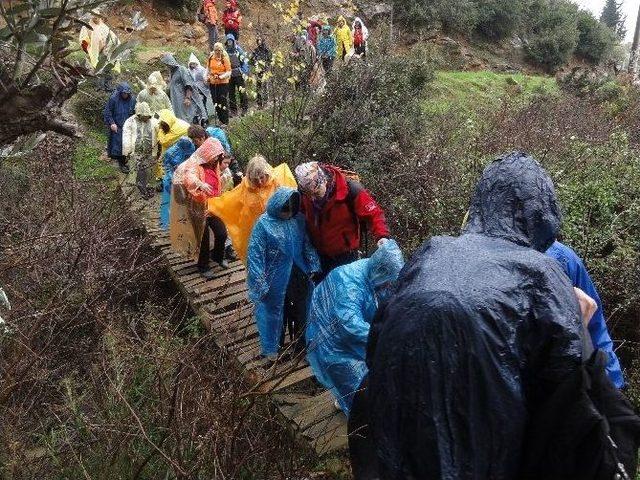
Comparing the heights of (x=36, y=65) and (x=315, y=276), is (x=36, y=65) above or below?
above

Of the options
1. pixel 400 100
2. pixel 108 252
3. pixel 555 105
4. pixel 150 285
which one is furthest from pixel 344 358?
pixel 555 105

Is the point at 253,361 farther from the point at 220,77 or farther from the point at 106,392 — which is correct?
the point at 220,77

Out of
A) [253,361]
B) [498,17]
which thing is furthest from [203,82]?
[498,17]

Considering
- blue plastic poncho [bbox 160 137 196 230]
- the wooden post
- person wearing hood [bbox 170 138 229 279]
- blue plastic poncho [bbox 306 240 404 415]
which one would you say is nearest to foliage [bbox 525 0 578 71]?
the wooden post

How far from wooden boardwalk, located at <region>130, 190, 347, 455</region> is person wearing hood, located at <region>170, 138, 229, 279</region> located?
208 mm

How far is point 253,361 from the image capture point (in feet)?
16.1

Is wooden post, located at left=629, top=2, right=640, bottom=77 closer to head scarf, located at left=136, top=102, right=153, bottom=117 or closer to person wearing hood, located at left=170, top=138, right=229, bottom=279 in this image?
head scarf, located at left=136, top=102, right=153, bottom=117

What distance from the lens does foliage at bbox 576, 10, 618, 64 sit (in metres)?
25.3

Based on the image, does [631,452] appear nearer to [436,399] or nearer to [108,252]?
[436,399]

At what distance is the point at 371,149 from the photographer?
866 cm

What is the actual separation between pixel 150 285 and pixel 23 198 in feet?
7.60

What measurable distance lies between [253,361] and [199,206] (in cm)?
224

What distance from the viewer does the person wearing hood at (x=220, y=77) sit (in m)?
11.1

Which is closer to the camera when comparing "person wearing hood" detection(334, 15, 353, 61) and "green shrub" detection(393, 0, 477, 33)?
"person wearing hood" detection(334, 15, 353, 61)
